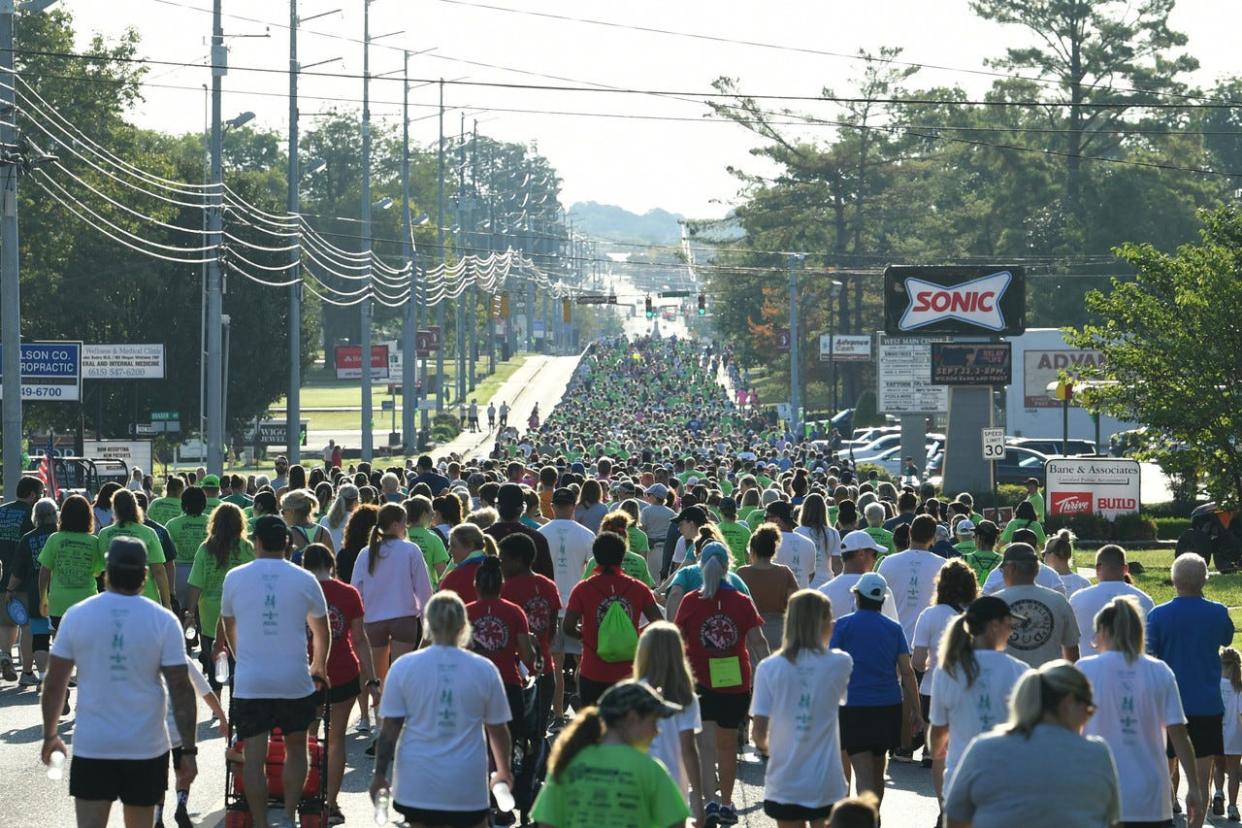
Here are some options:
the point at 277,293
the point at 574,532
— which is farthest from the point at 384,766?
the point at 277,293

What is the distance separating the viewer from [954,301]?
44344 millimetres

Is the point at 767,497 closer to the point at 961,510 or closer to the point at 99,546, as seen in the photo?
the point at 961,510

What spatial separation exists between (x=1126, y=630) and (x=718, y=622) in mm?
2813

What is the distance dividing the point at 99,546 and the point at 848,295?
86.7m

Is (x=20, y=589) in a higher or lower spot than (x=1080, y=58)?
lower

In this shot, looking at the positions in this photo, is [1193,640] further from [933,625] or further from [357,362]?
[357,362]

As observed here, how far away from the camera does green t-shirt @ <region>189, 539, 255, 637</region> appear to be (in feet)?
42.1

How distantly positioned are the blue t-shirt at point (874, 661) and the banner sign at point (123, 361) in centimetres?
3773

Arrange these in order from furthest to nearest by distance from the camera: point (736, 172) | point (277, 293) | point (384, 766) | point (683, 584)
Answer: point (736, 172) → point (277, 293) → point (683, 584) → point (384, 766)

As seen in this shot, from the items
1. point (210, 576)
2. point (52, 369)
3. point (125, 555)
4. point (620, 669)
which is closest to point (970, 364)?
point (52, 369)

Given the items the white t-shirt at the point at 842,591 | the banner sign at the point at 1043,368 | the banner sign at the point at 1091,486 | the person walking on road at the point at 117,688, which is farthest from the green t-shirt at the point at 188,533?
the banner sign at the point at 1043,368

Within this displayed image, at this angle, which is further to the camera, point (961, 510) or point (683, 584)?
point (961, 510)

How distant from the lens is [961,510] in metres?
19.3

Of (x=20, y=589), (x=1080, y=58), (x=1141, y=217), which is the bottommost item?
(x=20, y=589)
